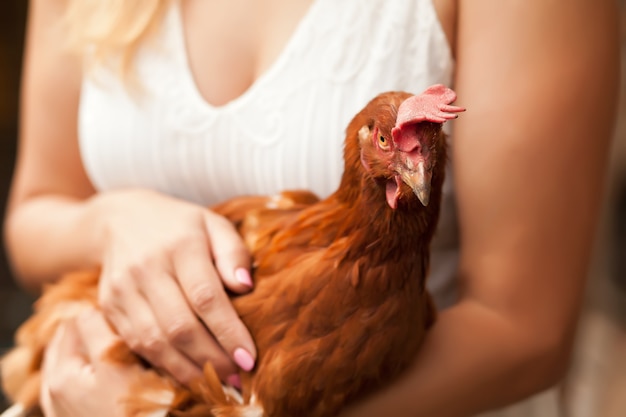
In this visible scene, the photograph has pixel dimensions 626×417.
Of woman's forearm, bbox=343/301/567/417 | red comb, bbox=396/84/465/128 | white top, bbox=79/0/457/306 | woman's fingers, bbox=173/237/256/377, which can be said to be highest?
red comb, bbox=396/84/465/128

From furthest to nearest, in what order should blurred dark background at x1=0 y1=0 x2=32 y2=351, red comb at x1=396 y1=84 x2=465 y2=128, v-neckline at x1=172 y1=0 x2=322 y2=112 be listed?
blurred dark background at x1=0 y1=0 x2=32 y2=351 → v-neckline at x1=172 y1=0 x2=322 y2=112 → red comb at x1=396 y1=84 x2=465 y2=128

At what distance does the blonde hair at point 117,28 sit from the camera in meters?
0.59

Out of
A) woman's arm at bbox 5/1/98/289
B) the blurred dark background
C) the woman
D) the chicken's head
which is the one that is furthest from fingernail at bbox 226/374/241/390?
the blurred dark background

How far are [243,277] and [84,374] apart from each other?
0.14 m

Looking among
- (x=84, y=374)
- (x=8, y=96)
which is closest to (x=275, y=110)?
(x=84, y=374)

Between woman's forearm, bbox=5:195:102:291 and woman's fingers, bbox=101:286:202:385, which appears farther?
woman's forearm, bbox=5:195:102:291

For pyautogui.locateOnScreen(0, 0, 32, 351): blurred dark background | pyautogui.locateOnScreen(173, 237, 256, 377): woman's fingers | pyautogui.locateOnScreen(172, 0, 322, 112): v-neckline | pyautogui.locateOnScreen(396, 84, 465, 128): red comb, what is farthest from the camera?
pyautogui.locateOnScreen(0, 0, 32, 351): blurred dark background

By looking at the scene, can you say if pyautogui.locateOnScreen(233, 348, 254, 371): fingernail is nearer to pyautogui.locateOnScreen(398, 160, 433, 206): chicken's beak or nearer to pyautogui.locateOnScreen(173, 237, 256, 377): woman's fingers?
pyautogui.locateOnScreen(173, 237, 256, 377): woman's fingers

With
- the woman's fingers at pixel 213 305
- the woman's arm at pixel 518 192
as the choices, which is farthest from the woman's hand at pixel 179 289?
the woman's arm at pixel 518 192

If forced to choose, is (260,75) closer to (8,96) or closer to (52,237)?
(52,237)

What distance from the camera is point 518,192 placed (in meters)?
0.49

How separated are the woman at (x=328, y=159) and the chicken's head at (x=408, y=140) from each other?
0.41ft

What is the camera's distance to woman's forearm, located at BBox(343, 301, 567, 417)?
1.55 feet

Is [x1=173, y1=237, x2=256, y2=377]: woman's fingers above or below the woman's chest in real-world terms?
below
